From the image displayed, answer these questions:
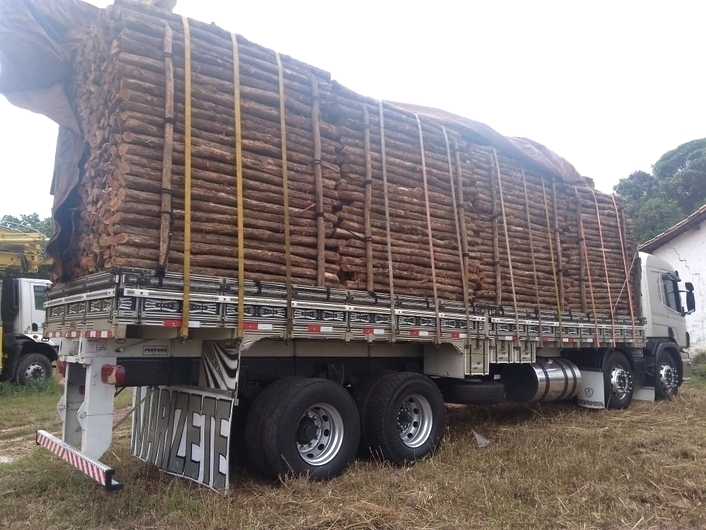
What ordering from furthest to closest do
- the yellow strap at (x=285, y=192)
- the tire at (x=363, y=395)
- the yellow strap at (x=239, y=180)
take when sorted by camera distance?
the tire at (x=363, y=395)
the yellow strap at (x=285, y=192)
the yellow strap at (x=239, y=180)

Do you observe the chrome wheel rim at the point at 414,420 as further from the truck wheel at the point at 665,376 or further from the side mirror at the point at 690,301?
the side mirror at the point at 690,301

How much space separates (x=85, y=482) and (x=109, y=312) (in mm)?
1927

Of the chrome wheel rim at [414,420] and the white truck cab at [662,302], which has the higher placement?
the white truck cab at [662,302]

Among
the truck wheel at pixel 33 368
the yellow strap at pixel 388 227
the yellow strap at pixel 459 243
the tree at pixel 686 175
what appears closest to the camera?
the yellow strap at pixel 388 227

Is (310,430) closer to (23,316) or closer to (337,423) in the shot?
(337,423)

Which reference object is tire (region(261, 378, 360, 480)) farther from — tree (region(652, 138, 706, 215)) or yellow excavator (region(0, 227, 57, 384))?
tree (region(652, 138, 706, 215))

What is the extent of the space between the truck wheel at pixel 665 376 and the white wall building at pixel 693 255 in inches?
350

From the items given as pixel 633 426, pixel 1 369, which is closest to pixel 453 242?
pixel 633 426

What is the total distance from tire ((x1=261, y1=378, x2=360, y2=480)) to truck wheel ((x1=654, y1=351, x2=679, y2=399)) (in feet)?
25.7

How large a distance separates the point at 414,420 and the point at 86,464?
3535mm

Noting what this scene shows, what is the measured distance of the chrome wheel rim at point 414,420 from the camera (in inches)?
261

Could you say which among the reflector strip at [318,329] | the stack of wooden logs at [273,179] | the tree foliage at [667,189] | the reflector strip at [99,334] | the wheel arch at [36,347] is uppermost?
the tree foliage at [667,189]

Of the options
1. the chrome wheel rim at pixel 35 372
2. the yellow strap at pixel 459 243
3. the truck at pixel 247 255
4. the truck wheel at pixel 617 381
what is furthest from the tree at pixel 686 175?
the chrome wheel rim at pixel 35 372

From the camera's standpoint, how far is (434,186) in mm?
7602
